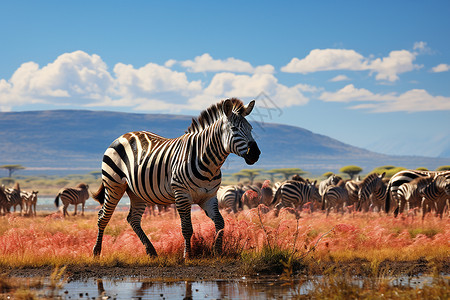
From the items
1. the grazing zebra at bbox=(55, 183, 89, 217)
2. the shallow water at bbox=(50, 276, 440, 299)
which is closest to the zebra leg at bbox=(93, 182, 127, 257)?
the shallow water at bbox=(50, 276, 440, 299)

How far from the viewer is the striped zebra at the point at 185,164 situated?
10.7m

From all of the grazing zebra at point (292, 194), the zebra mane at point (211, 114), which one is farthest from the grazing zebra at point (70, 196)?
the zebra mane at point (211, 114)

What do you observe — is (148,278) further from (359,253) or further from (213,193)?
(359,253)

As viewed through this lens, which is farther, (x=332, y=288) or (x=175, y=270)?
(x=175, y=270)

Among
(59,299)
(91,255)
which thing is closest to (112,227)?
(91,255)

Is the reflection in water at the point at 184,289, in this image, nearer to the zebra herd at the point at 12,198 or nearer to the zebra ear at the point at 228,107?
the zebra ear at the point at 228,107

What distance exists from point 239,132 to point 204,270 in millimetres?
2330

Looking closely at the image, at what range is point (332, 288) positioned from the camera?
7582 millimetres

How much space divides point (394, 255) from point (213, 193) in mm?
3625

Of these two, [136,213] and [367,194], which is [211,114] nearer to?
[136,213]

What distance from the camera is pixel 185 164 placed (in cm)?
1106

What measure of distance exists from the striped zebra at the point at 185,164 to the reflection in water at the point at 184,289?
5.70ft

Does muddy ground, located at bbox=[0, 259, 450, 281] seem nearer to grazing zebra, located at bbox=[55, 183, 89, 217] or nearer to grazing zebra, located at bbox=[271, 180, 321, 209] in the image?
grazing zebra, located at bbox=[271, 180, 321, 209]

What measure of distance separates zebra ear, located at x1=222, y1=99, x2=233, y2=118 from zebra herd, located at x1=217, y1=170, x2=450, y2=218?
7719 mm
